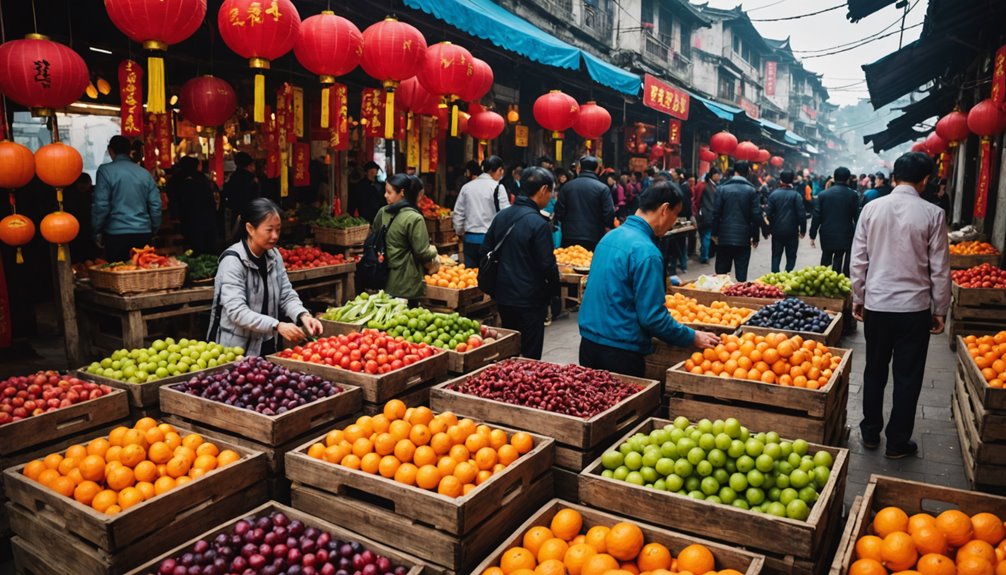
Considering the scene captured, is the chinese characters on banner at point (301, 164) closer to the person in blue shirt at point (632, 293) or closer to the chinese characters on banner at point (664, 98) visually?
the person in blue shirt at point (632, 293)

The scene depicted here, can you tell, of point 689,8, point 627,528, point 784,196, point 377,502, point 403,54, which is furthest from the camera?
point 689,8

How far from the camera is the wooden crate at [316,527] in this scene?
257 cm

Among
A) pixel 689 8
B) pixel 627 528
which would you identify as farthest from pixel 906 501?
pixel 689 8

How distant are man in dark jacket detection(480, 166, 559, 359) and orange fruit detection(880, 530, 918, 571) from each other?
3.45m

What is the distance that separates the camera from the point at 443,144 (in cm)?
1333

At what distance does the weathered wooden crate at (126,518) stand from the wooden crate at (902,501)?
2655 mm

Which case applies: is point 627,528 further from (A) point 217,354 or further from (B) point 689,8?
(B) point 689,8

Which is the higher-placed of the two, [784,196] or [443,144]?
[443,144]

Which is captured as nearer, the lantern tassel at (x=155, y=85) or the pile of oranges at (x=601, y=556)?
the pile of oranges at (x=601, y=556)

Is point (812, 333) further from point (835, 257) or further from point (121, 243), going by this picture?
point (121, 243)

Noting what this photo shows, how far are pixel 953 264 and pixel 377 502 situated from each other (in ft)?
33.5

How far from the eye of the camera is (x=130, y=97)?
643 centimetres

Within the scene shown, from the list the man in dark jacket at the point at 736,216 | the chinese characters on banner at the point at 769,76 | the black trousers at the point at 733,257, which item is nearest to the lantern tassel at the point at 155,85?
the man in dark jacket at the point at 736,216

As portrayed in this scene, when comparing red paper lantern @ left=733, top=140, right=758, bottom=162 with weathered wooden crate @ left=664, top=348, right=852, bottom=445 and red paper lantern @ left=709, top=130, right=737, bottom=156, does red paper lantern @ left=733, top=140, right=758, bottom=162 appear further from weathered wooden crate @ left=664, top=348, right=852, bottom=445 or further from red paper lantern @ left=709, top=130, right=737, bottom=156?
weathered wooden crate @ left=664, top=348, right=852, bottom=445
